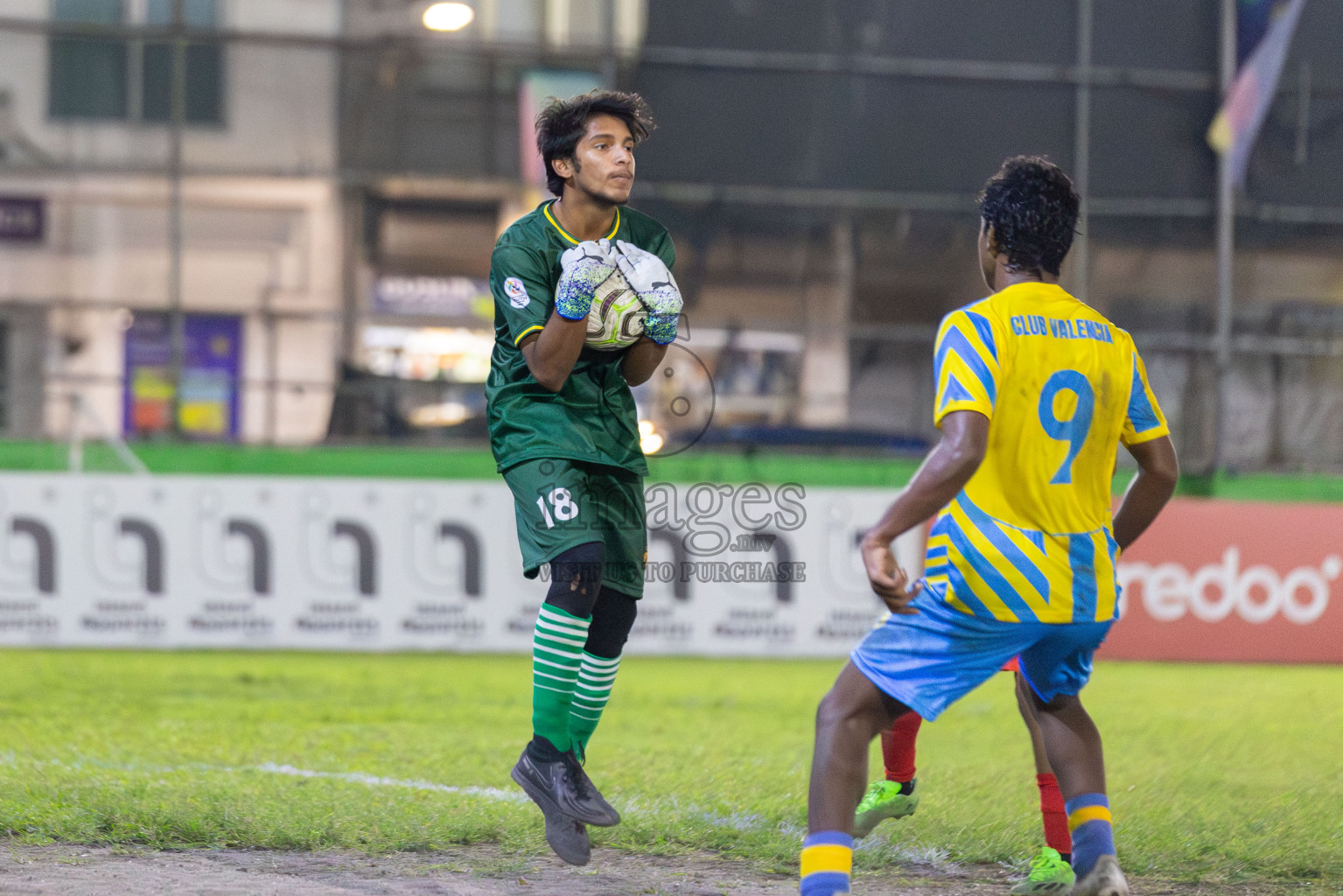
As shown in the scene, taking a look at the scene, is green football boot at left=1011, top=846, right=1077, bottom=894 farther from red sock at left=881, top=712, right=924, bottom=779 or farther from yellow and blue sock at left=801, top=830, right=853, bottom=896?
yellow and blue sock at left=801, top=830, right=853, bottom=896

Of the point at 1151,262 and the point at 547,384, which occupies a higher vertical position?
the point at 1151,262

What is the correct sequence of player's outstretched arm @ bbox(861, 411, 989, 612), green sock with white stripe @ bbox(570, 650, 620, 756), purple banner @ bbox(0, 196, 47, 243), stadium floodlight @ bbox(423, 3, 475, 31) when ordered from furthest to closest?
stadium floodlight @ bbox(423, 3, 475, 31), purple banner @ bbox(0, 196, 47, 243), green sock with white stripe @ bbox(570, 650, 620, 756), player's outstretched arm @ bbox(861, 411, 989, 612)

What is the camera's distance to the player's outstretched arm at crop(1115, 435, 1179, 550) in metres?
3.57

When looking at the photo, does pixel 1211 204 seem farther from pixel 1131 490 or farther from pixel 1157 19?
pixel 1131 490

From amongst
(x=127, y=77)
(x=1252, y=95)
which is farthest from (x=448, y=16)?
(x=1252, y=95)

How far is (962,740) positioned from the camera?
700cm

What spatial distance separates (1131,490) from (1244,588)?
751cm

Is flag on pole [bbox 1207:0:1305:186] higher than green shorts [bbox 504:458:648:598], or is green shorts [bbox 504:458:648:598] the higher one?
flag on pole [bbox 1207:0:1305:186]

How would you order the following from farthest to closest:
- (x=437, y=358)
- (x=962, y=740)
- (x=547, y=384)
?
(x=437, y=358) < (x=962, y=740) < (x=547, y=384)

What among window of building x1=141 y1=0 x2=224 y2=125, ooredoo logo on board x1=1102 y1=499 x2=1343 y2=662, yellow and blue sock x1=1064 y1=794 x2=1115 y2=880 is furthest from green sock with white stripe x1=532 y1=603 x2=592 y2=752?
window of building x1=141 y1=0 x2=224 y2=125

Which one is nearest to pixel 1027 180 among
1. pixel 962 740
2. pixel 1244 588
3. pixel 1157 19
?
pixel 962 740

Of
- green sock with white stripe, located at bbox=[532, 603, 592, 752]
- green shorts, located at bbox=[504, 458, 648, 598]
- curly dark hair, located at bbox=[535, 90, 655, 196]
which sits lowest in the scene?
green sock with white stripe, located at bbox=[532, 603, 592, 752]

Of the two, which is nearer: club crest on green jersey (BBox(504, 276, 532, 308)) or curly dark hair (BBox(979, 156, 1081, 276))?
curly dark hair (BBox(979, 156, 1081, 276))

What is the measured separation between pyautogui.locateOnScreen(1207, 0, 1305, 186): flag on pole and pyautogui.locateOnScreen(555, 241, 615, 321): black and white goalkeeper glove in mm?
13368
